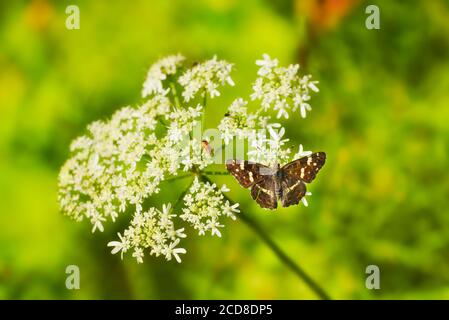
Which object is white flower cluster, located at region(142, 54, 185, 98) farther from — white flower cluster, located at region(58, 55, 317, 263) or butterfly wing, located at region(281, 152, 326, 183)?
butterfly wing, located at region(281, 152, 326, 183)

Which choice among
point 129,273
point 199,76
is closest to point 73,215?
point 199,76

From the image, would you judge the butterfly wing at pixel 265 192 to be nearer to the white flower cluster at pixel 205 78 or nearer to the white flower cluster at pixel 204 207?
the white flower cluster at pixel 204 207

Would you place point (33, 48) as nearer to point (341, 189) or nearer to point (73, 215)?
point (73, 215)

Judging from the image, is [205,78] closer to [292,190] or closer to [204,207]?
[204,207]

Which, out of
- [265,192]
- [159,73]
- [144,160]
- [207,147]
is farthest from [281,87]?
[144,160]

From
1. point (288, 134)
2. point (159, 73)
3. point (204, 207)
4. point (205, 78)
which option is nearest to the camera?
point (204, 207)

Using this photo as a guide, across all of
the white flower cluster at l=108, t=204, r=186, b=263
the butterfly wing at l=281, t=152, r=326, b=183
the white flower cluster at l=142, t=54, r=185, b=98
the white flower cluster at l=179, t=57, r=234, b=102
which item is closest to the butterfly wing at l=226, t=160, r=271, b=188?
the butterfly wing at l=281, t=152, r=326, b=183
